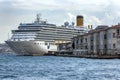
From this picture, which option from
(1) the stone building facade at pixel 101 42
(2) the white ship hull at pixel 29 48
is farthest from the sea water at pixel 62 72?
(2) the white ship hull at pixel 29 48

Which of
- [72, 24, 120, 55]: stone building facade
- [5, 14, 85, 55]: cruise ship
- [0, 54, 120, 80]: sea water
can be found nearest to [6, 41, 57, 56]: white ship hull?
[5, 14, 85, 55]: cruise ship

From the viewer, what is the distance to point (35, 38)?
603ft

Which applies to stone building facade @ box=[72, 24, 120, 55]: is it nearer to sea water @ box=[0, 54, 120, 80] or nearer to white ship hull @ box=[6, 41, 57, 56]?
white ship hull @ box=[6, 41, 57, 56]

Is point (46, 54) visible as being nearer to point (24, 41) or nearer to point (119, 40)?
point (24, 41)

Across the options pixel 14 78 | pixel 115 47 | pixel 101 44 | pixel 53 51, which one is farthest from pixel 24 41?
pixel 14 78

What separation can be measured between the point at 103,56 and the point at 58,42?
71088 millimetres

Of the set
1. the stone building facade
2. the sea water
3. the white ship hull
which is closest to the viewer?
the sea water

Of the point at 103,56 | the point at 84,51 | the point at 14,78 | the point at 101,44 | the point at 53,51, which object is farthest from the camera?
the point at 53,51

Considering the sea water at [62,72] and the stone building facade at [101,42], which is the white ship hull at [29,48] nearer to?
the stone building facade at [101,42]

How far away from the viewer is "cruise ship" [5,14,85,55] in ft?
598

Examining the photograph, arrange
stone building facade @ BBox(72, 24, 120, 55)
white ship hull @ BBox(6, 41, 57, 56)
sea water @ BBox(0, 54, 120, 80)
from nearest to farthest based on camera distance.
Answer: sea water @ BBox(0, 54, 120, 80) < stone building facade @ BBox(72, 24, 120, 55) < white ship hull @ BBox(6, 41, 57, 56)

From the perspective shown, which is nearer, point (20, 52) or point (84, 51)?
point (84, 51)

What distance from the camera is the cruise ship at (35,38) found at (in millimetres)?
182325

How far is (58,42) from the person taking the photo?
199 m
